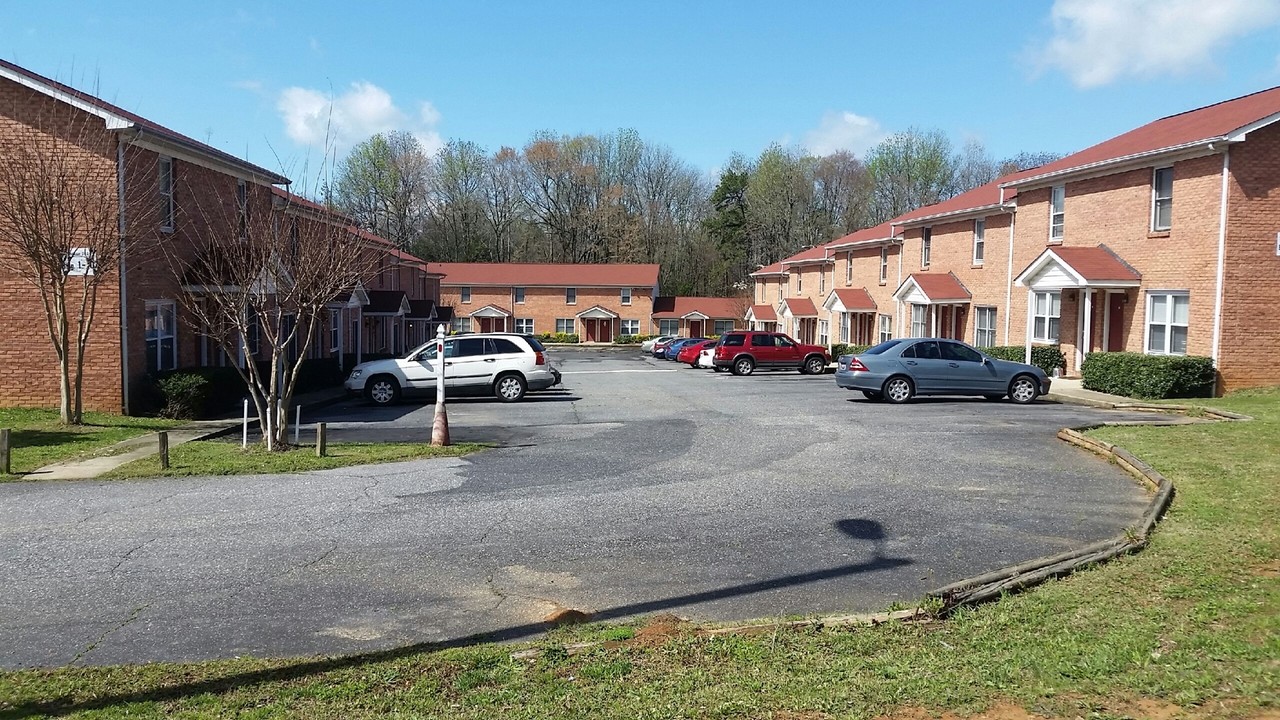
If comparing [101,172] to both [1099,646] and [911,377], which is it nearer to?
[911,377]

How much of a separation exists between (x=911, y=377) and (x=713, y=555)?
14.1 m

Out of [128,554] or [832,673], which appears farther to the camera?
[128,554]

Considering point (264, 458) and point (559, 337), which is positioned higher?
point (559, 337)

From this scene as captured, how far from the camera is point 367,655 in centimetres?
581

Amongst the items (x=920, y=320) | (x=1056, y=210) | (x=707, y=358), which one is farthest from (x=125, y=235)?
(x=920, y=320)

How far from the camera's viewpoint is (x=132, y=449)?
14.5 m

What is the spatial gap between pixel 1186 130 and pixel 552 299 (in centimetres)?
5531

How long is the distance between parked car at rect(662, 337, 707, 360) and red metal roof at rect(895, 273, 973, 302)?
49.8ft

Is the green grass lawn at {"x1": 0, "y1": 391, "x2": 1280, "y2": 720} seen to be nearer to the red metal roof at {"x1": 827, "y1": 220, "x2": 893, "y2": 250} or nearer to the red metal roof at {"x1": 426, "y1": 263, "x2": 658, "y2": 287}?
the red metal roof at {"x1": 827, "y1": 220, "x2": 893, "y2": 250}

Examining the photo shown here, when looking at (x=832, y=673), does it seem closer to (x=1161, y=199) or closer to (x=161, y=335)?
(x=161, y=335)

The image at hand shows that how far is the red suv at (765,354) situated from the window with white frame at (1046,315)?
1011 cm

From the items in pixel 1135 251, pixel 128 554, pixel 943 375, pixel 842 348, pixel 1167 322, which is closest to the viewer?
pixel 128 554

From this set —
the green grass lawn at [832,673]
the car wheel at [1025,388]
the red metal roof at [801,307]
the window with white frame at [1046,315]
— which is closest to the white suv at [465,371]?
the car wheel at [1025,388]

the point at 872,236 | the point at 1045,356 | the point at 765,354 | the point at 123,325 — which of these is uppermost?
the point at 872,236
